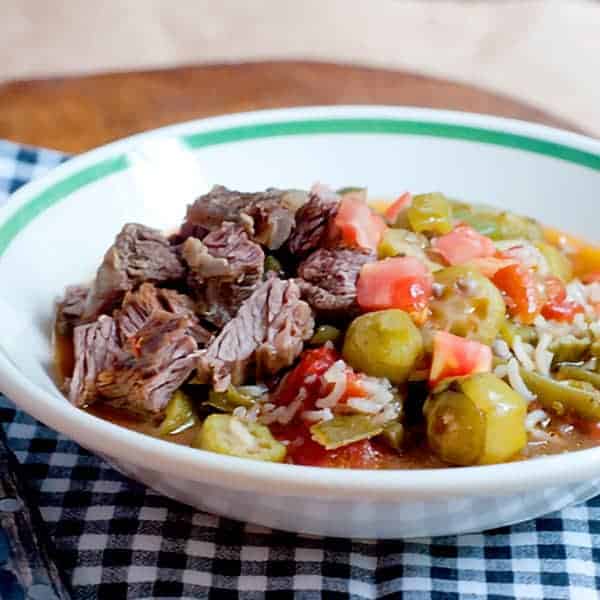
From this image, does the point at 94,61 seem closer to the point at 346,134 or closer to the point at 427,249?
the point at 346,134

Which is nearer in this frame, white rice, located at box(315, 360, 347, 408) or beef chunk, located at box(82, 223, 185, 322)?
white rice, located at box(315, 360, 347, 408)

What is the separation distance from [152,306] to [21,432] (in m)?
0.52

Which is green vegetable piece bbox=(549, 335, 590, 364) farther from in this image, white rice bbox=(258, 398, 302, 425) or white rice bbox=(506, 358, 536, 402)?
white rice bbox=(258, 398, 302, 425)

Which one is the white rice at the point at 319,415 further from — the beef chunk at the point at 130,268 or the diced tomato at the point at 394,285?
the beef chunk at the point at 130,268

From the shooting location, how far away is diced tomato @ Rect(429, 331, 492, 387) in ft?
8.41

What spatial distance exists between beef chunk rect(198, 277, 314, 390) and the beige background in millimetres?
2837

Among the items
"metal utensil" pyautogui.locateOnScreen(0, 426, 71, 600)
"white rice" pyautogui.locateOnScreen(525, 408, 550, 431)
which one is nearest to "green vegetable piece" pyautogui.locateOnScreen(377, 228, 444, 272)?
"white rice" pyautogui.locateOnScreen(525, 408, 550, 431)

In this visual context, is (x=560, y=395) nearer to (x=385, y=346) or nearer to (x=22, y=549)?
(x=385, y=346)

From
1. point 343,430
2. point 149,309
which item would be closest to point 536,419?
point 343,430

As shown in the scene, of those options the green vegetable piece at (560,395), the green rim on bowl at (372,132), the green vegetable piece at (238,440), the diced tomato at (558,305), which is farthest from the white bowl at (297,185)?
the diced tomato at (558,305)

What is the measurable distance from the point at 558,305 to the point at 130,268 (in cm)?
111

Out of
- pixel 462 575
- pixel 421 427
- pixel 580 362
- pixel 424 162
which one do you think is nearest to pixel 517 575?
pixel 462 575

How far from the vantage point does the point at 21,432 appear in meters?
2.91

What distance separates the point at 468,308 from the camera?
8.86ft
